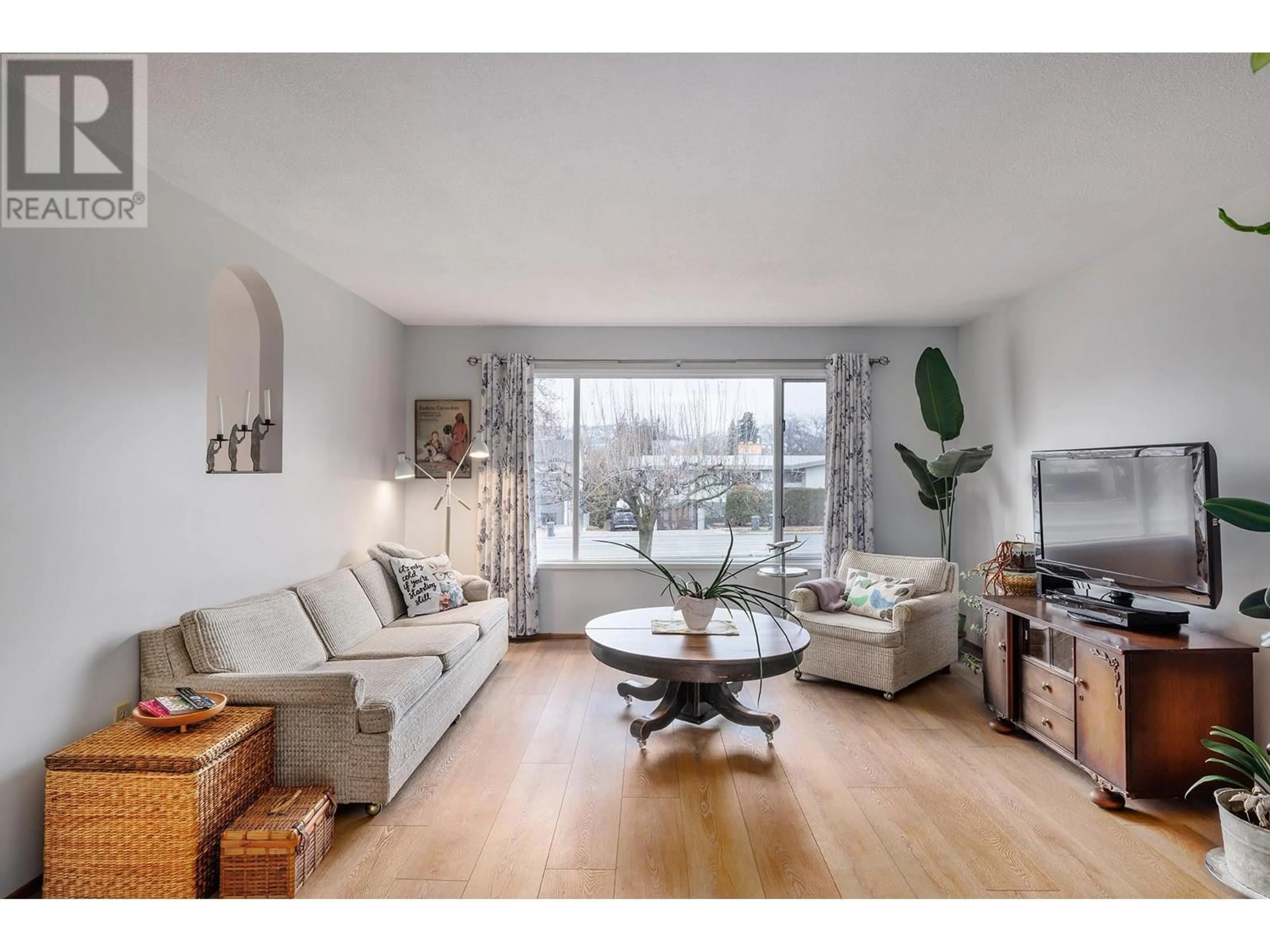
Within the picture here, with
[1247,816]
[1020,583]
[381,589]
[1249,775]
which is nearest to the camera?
[1247,816]

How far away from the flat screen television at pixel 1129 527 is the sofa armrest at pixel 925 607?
0.61 m

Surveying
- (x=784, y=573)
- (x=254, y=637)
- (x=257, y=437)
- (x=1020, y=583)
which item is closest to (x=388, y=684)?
(x=254, y=637)

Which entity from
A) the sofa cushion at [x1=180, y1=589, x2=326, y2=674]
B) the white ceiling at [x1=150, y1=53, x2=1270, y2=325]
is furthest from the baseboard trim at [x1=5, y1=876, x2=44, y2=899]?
the white ceiling at [x1=150, y1=53, x2=1270, y2=325]

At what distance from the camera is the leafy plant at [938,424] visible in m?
4.71

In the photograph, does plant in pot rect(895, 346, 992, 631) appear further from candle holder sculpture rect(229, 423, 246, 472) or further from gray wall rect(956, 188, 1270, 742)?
candle holder sculpture rect(229, 423, 246, 472)

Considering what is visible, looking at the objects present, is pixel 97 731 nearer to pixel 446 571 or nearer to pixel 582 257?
pixel 446 571

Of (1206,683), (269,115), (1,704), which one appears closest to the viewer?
(1,704)

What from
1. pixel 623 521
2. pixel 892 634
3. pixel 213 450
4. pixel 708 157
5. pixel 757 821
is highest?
pixel 708 157

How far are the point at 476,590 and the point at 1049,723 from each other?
3.43 meters

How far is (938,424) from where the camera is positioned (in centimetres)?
477

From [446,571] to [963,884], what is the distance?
3.41 meters

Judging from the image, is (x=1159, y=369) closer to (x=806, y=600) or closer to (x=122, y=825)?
(x=806, y=600)

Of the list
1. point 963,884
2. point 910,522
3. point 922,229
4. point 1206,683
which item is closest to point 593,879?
point 963,884
